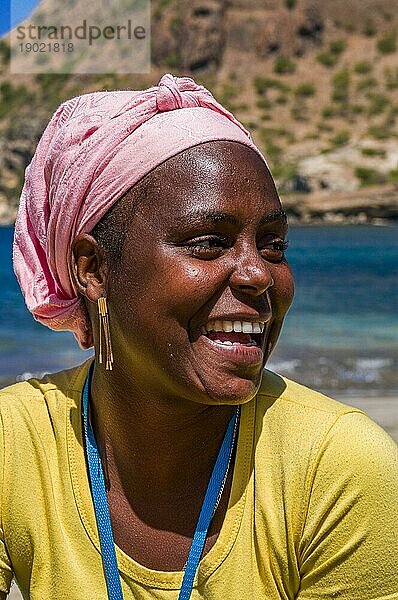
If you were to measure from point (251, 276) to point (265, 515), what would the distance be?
1.47 ft

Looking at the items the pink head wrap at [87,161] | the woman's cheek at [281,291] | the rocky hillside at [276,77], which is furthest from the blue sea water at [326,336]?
the rocky hillside at [276,77]

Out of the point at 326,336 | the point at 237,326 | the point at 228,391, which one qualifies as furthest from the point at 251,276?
the point at 326,336

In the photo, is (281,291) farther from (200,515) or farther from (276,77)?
(276,77)

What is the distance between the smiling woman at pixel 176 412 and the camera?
1.90m

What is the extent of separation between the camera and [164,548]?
6.66 feet

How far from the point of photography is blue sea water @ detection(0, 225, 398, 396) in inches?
421

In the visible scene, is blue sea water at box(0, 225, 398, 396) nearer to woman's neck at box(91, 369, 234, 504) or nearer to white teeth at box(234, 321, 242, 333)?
woman's neck at box(91, 369, 234, 504)

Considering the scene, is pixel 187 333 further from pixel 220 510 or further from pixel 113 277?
pixel 220 510

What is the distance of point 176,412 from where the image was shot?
2047mm

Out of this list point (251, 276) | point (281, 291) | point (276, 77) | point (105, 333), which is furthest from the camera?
point (276, 77)

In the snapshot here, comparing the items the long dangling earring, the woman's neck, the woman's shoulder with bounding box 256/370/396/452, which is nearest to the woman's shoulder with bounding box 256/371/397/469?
the woman's shoulder with bounding box 256/370/396/452

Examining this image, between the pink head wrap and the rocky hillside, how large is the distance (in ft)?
184

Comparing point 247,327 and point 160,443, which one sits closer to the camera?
point 247,327

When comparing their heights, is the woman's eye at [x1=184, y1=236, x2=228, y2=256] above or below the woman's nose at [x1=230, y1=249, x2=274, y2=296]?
above
